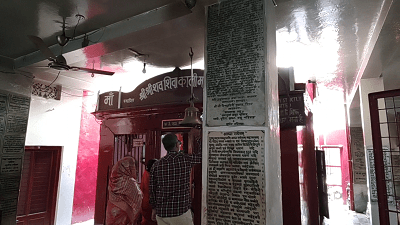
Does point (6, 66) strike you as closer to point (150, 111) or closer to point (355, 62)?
point (150, 111)

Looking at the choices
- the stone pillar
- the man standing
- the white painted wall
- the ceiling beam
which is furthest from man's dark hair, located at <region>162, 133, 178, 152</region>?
the white painted wall

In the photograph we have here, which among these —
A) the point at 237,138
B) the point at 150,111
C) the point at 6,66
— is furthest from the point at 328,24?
the point at 6,66

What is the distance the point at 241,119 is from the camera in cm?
249

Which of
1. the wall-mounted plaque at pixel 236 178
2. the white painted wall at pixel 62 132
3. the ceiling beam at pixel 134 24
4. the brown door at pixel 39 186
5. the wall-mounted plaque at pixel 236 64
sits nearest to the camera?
the wall-mounted plaque at pixel 236 178

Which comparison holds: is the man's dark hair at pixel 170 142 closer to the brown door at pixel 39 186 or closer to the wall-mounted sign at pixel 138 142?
the wall-mounted sign at pixel 138 142

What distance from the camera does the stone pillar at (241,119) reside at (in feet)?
7.66

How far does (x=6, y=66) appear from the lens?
5.40m

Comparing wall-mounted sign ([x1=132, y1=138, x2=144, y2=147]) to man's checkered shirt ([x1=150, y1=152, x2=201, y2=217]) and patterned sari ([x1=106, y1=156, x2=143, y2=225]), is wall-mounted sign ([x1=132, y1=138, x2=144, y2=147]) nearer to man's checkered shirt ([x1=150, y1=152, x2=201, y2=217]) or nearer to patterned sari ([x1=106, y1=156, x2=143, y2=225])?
patterned sari ([x1=106, y1=156, x2=143, y2=225])

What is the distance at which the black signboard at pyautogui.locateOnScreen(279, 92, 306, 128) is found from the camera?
4.43 meters

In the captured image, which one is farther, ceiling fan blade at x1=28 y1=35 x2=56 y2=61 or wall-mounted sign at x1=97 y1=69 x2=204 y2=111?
wall-mounted sign at x1=97 y1=69 x2=204 y2=111

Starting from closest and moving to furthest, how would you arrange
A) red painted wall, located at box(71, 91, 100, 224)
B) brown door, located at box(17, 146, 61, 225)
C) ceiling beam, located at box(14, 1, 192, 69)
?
1. ceiling beam, located at box(14, 1, 192, 69)
2. brown door, located at box(17, 146, 61, 225)
3. red painted wall, located at box(71, 91, 100, 224)

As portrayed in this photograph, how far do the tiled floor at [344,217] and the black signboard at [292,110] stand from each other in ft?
15.1

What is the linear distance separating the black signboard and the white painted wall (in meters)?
6.24

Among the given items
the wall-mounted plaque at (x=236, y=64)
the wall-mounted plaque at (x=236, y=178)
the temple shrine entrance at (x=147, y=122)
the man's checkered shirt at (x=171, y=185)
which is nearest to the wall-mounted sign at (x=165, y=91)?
the temple shrine entrance at (x=147, y=122)
